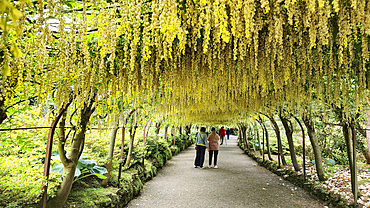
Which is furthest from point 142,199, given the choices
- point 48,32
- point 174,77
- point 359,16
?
point 359,16

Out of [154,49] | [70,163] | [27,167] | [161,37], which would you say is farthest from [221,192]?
[161,37]

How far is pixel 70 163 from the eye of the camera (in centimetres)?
280

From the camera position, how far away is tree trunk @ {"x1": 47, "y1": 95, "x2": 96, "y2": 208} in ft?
8.57

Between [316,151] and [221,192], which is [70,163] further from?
[316,151]

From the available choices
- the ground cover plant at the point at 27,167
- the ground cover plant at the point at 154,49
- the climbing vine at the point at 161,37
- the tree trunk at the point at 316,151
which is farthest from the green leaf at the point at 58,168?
the tree trunk at the point at 316,151

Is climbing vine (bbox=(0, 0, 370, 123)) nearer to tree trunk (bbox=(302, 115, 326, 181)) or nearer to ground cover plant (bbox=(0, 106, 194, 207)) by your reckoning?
ground cover plant (bbox=(0, 106, 194, 207))

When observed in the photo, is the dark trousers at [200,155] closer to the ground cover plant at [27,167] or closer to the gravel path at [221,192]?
the gravel path at [221,192]

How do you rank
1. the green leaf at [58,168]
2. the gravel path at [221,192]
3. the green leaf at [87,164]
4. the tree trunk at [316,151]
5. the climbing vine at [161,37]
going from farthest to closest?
the tree trunk at [316,151] < the gravel path at [221,192] < the green leaf at [87,164] < the green leaf at [58,168] < the climbing vine at [161,37]

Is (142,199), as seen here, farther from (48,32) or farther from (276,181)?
(48,32)

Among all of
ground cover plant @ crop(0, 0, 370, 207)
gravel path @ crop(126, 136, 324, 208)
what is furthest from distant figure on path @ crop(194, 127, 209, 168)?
ground cover plant @ crop(0, 0, 370, 207)

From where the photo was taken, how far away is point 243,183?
5.63m

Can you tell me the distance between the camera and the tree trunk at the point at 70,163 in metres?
2.61

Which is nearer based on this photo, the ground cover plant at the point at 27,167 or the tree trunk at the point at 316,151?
the ground cover plant at the point at 27,167

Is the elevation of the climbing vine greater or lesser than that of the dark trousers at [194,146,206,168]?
greater
